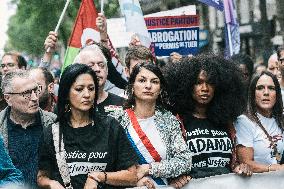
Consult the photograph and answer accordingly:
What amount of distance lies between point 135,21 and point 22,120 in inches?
120

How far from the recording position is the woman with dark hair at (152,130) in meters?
4.54

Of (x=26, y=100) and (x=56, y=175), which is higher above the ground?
(x=26, y=100)

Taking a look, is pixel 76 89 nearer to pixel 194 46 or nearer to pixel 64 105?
pixel 64 105

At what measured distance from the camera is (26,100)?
4.90m

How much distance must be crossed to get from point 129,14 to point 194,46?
154 centimetres

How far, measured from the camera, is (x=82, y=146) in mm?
4215

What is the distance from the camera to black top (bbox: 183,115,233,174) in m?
4.72

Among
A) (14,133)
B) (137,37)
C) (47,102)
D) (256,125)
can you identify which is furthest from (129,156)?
(137,37)

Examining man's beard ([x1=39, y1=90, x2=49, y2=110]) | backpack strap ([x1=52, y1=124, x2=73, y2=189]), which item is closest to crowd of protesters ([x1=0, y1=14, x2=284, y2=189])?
backpack strap ([x1=52, y1=124, x2=73, y2=189])

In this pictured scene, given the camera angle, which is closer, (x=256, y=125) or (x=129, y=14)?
(x=256, y=125)

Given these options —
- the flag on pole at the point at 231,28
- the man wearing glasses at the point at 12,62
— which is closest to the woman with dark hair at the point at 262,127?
the man wearing glasses at the point at 12,62

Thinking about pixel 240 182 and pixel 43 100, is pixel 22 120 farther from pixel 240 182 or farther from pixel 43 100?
pixel 240 182

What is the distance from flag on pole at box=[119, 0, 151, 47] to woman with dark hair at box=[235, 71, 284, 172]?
2288mm

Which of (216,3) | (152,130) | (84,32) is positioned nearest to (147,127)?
(152,130)
